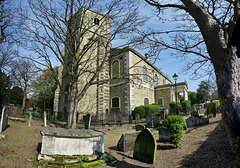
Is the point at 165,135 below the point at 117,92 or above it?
below

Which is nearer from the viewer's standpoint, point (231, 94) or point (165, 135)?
point (231, 94)

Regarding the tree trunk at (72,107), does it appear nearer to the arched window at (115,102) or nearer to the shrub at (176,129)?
the shrub at (176,129)

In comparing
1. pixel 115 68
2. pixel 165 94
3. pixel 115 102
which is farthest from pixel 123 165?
pixel 165 94

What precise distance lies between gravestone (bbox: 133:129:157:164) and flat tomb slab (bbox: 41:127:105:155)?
1356mm

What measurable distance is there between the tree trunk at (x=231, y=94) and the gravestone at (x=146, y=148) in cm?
225

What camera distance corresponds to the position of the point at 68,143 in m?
4.47

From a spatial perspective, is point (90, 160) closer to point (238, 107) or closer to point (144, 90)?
point (238, 107)

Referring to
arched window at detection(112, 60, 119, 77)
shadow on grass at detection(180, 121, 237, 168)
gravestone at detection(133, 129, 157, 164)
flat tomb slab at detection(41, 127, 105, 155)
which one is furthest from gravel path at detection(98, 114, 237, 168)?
arched window at detection(112, 60, 119, 77)

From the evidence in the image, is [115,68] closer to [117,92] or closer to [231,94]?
[117,92]

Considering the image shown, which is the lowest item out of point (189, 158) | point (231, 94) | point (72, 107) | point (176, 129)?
point (189, 158)

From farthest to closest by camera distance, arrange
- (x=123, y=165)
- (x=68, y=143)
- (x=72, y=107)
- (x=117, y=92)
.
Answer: (x=117, y=92) → (x=72, y=107) → (x=123, y=165) → (x=68, y=143)

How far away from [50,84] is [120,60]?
1214cm

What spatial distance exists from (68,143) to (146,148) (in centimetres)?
254

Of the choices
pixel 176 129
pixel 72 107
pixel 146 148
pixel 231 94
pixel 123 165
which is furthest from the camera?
pixel 72 107
